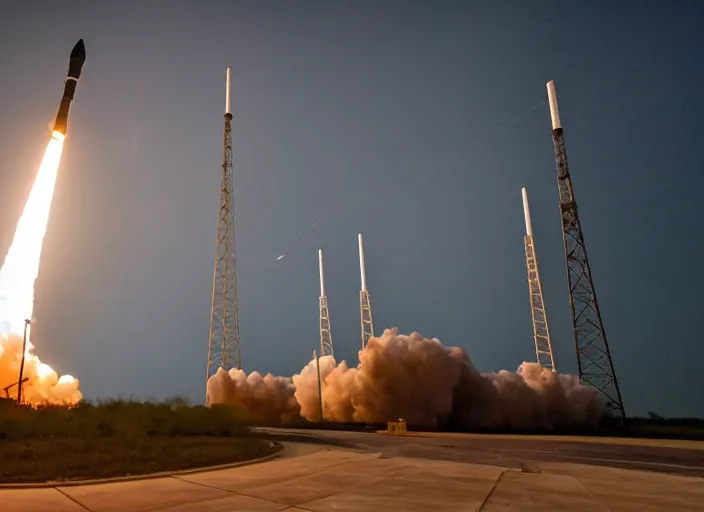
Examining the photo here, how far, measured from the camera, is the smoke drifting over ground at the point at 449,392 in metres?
42.6

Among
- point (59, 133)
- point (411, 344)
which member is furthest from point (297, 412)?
point (59, 133)

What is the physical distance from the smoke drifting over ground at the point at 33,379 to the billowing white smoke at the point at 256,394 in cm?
1248

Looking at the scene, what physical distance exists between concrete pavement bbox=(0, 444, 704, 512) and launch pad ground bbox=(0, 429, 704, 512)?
2 centimetres

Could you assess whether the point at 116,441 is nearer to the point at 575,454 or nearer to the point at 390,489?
the point at 390,489

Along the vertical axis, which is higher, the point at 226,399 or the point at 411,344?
the point at 411,344

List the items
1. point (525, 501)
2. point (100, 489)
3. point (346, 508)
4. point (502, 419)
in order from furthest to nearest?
point (502, 419)
point (100, 489)
point (525, 501)
point (346, 508)

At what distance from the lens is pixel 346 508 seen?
28.7ft

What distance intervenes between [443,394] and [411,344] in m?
5.28

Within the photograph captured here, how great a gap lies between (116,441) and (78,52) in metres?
27.7

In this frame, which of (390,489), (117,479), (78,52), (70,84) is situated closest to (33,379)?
(70,84)

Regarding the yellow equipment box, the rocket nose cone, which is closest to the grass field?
the yellow equipment box

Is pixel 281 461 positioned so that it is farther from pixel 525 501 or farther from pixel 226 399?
pixel 226 399

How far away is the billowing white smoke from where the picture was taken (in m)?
48.9

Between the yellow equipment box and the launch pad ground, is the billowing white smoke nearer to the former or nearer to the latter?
the yellow equipment box
